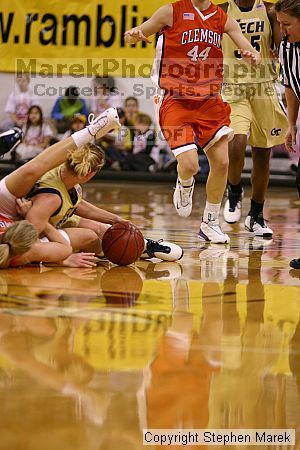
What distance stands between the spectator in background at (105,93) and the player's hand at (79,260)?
19.9 ft

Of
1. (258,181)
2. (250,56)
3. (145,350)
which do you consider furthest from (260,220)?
(145,350)

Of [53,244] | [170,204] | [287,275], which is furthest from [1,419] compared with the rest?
[170,204]

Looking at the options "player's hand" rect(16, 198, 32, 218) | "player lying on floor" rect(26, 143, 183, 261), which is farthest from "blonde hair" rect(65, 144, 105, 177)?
"player's hand" rect(16, 198, 32, 218)

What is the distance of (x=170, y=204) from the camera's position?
9102mm

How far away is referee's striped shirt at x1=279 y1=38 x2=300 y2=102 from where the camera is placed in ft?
17.8

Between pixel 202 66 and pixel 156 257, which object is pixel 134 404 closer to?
pixel 156 257

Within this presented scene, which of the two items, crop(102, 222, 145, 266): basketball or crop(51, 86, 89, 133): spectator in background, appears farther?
crop(51, 86, 89, 133): spectator in background

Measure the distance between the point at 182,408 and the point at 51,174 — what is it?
275 centimetres

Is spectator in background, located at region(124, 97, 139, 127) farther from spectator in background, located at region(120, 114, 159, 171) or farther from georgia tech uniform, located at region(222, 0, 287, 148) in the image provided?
georgia tech uniform, located at region(222, 0, 287, 148)

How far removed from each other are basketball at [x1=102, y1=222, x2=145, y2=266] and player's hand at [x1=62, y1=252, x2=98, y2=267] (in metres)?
0.10

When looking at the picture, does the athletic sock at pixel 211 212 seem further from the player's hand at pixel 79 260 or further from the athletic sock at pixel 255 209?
the player's hand at pixel 79 260

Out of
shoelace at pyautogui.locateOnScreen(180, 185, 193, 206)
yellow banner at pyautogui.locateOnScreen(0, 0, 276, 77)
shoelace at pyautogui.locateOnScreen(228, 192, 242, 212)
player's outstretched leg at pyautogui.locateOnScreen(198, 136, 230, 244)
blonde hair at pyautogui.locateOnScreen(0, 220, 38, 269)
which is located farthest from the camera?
yellow banner at pyautogui.locateOnScreen(0, 0, 276, 77)

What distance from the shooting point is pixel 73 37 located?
1124 cm

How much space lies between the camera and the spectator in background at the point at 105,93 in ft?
36.8
